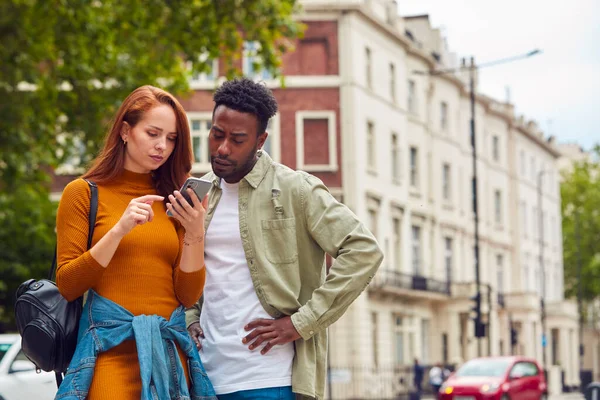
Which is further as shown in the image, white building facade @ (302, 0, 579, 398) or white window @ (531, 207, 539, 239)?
white window @ (531, 207, 539, 239)

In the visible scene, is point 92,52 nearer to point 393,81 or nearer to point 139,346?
point 139,346

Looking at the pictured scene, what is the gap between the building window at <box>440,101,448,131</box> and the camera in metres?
58.4

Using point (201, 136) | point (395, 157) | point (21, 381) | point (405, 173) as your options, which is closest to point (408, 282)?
point (405, 173)

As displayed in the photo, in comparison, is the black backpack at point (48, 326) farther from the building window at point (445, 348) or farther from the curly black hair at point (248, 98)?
the building window at point (445, 348)

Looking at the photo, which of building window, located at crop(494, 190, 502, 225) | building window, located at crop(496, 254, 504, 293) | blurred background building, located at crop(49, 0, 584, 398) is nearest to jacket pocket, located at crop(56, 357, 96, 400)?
blurred background building, located at crop(49, 0, 584, 398)

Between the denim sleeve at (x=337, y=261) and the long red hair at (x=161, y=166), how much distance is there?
1.67 feet

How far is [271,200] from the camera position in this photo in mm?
4609

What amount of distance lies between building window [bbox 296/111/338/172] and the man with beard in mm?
41788

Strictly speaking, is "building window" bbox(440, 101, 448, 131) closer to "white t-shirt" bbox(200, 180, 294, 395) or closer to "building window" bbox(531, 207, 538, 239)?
"building window" bbox(531, 207, 538, 239)

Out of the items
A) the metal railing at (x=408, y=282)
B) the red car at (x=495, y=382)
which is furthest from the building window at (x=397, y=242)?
the red car at (x=495, y=382)

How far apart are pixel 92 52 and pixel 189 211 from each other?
2015 cm

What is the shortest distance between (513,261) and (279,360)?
67647mm

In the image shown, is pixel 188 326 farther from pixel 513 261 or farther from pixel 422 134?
pixel 513 261

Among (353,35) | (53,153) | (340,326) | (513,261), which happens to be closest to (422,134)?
(353,35)
